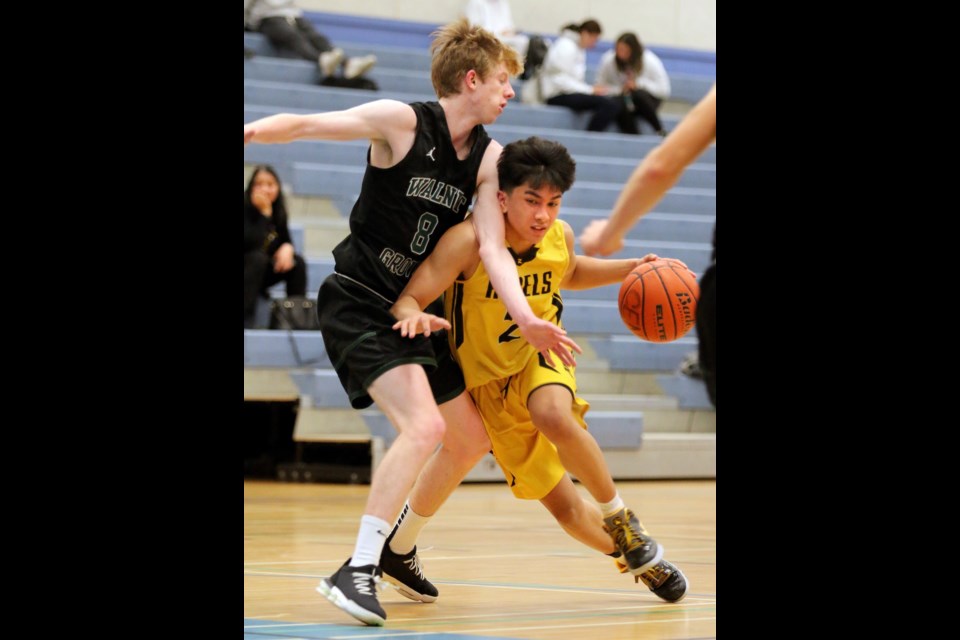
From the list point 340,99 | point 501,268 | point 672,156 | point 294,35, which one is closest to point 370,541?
point 501,268

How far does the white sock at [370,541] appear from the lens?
3.24m

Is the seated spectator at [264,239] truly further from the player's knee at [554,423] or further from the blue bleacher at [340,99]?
the player's knee at [554,423]

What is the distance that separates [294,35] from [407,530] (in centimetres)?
814

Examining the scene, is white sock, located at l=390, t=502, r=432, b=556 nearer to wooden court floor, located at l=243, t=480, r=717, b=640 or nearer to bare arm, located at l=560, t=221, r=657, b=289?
wooden court floor, located at l=243, t=480, r=717, b=640

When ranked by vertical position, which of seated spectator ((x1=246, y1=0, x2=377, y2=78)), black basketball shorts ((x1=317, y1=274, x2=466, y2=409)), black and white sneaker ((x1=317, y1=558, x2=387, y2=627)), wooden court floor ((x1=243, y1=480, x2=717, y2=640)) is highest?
seated spectator ((x1=246, y1=0, x2=377, y2=78))

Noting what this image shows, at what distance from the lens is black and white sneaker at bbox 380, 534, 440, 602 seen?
379 centimetres

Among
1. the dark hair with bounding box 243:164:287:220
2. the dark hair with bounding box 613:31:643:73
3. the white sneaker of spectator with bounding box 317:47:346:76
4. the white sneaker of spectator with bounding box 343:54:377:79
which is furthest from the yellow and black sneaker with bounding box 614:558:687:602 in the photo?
the dark hair with bounding box 613:31:643:73

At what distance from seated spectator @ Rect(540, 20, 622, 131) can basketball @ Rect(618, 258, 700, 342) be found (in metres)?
8.25
